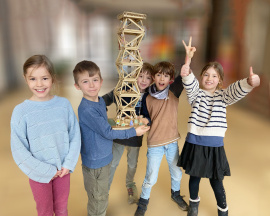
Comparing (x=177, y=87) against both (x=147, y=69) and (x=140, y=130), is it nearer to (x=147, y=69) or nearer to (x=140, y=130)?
(x=147, y=69)

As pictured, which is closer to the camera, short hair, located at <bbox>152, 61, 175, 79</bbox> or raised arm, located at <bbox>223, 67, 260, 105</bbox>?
raised arm, located at <bbox>223, 67, 260, 105</bbox>

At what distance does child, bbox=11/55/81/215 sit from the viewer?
0.72 meters

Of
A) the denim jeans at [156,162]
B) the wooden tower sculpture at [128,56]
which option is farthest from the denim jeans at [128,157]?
the wooden tower sculpture at [128,56]

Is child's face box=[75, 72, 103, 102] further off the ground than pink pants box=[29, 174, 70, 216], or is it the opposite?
child's face box=[75, 72, 103, 102]

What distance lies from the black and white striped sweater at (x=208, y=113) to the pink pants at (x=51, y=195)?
567mm

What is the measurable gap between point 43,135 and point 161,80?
0.54 meters

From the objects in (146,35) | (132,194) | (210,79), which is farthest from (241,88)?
(146,35)

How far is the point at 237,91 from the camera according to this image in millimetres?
874

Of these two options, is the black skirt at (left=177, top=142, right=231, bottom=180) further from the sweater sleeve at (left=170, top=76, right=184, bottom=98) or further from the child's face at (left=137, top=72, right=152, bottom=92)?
the child's face at (left=137, top=72, right=152, bottom=92)

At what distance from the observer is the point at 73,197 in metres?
1.23

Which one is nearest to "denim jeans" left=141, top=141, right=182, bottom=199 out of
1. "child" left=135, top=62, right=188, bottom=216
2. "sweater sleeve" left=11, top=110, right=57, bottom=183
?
"child" left=135, top=62, right=188, bottom=216

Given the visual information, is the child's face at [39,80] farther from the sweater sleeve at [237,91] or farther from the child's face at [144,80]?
the sweater sleeve at [237,91]

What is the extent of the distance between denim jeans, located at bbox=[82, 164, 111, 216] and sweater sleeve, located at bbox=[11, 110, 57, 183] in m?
0.17

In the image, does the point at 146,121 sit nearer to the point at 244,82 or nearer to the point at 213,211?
the point at 244,82
